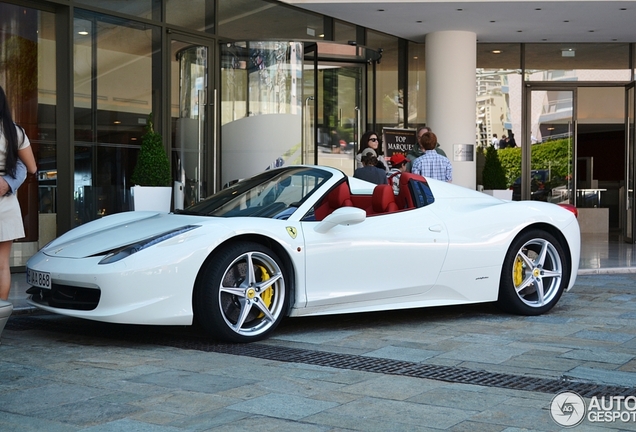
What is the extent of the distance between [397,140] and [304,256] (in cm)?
1046

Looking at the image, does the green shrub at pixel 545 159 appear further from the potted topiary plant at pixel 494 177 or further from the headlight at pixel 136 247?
the headlight at pixel 136 247

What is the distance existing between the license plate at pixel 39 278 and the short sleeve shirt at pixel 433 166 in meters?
5.33

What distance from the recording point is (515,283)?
667cm

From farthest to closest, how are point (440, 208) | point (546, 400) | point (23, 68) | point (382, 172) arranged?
point (23, 68) → point (382, 172) → point (440, 208) → point (546, 400)

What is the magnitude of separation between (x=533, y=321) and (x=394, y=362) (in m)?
2.02

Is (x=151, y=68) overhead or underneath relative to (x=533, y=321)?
overhead

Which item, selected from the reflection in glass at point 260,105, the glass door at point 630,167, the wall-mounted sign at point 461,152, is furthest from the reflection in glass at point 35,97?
the glass door at point 630,167

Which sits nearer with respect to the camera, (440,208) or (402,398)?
(402,398)

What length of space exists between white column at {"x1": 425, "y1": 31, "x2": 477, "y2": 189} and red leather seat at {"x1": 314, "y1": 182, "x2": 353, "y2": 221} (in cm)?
927

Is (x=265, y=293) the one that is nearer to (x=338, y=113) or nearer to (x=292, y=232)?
(x=292, y=232)

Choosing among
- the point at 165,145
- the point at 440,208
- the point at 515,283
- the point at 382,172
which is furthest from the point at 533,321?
the point at 165,145

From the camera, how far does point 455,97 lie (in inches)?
608

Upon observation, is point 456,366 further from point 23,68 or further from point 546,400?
point 23,68

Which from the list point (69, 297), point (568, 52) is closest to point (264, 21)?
point (568, 52)
